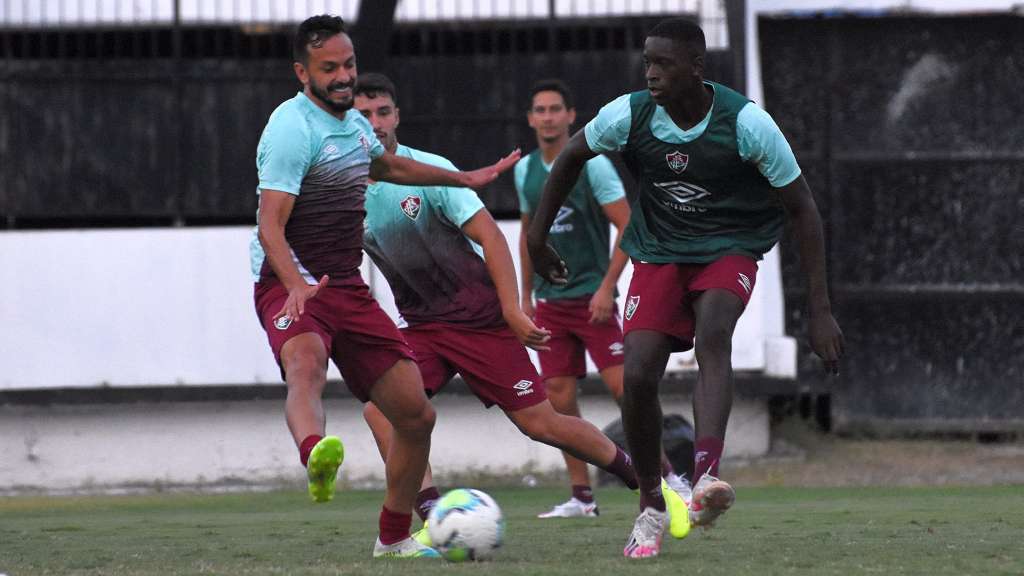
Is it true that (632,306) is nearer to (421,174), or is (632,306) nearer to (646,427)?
(646,427)

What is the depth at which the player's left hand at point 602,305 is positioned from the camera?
32.1ft

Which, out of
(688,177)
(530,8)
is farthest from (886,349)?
(688,177)

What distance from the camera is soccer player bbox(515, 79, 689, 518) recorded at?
10117mm

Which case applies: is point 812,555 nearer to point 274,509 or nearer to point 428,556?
point 428,556

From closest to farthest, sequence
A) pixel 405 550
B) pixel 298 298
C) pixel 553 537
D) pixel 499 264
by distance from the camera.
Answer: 1. pixel 298 298
2. pixel 405 550
3. pixel 499 264
4. pixel 553 537

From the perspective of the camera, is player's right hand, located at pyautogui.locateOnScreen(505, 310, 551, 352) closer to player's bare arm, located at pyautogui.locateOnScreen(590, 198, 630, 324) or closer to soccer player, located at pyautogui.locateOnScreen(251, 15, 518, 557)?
soccer player, located at pyautogui.locateOnScreen(251, 15, 518, 557)

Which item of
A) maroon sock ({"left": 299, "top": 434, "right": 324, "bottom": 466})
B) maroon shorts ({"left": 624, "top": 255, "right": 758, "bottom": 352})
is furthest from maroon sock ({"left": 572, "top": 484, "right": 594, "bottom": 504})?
maroon sock ({"left": 299, "top": 434, "right": 324, "bottom": 466})

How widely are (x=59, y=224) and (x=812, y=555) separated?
340 inches

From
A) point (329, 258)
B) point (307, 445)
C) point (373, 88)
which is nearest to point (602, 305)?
point (373, 88)

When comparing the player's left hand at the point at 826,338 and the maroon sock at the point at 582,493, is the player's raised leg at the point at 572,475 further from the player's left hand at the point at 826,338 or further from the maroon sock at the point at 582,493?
the player's left hand at the point at 826,338

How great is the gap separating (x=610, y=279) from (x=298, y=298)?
388cm

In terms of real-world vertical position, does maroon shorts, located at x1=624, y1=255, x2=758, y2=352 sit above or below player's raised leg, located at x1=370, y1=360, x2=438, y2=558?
above

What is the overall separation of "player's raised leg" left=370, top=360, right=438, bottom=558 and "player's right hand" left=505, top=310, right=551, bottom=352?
0.68 metres

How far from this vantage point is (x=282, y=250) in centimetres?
630
